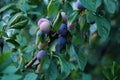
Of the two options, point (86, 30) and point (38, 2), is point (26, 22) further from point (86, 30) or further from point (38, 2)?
point (38, 2)

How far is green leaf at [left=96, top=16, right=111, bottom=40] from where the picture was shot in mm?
1463

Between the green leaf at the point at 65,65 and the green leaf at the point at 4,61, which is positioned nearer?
the green leaf at the point at 4,61

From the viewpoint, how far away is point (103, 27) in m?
1.47

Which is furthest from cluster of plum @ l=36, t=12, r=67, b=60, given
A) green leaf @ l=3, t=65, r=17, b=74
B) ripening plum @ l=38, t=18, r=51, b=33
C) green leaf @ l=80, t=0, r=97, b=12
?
green leaf @ l=3, t=65, r=17, b=74

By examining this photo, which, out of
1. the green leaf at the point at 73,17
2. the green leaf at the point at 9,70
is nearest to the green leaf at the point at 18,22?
the green leaf at the point at 73,17

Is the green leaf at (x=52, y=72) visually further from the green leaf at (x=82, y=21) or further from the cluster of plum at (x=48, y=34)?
the green leaf at (x=82, y=21)

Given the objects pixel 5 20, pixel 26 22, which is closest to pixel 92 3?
pixel 26 22

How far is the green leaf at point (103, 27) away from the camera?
146 centimetres

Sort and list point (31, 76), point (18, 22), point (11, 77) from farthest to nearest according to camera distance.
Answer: point (18, 22), point (31, 76), point (11, 77)

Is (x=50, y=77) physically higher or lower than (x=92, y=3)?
lower

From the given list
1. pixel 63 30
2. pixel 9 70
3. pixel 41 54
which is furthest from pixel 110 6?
pixel 9 70

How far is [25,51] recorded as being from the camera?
1492 mm

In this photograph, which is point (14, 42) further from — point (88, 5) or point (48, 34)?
point (88, 5)

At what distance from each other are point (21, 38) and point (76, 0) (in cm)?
25
